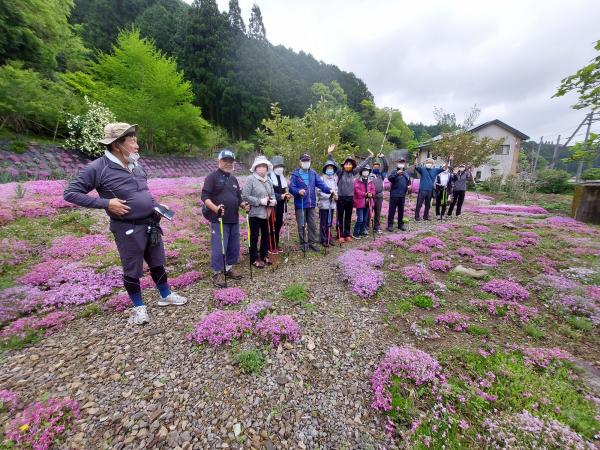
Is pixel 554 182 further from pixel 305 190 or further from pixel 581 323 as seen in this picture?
pixel 305 190

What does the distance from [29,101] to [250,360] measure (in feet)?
84.3

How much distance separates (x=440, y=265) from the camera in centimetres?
710

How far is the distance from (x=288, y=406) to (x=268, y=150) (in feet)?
54.2

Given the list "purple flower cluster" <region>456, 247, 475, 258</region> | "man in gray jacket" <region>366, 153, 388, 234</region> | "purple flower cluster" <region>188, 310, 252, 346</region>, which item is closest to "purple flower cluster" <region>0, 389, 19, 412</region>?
"purple flower cluster" <region>188, 310, 252, 346</region>

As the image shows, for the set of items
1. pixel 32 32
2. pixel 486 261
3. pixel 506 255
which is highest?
pixel 32 32

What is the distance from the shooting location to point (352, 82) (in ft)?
208

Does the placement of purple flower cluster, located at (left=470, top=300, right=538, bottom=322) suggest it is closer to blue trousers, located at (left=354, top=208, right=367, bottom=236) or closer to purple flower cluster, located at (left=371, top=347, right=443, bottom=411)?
purple flower cluster, located at (left=371, top=347, right=443, bottom=411)

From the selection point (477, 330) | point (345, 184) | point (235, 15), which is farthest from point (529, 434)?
point (235, 15)

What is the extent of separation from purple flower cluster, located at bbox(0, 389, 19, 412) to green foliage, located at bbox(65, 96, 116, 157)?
902 inches

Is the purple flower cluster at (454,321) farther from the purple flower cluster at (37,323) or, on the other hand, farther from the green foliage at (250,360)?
the purple flower cluster at (37,323)

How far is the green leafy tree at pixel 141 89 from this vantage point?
25.1 m

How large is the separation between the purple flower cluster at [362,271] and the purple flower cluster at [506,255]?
3.73m

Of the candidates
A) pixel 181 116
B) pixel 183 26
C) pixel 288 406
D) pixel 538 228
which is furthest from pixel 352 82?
pixel 288 406

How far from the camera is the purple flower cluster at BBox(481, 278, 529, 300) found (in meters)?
5.59
